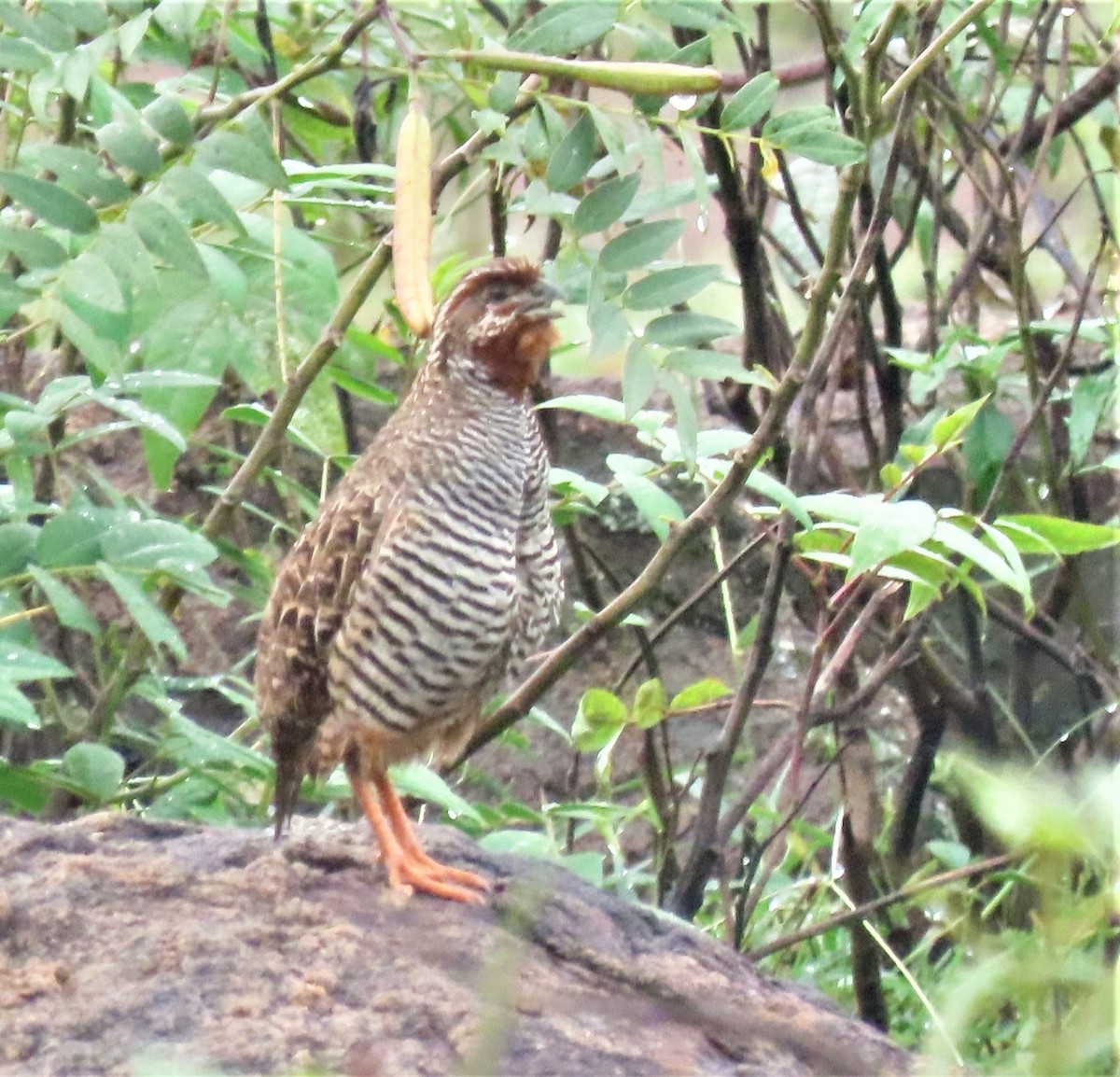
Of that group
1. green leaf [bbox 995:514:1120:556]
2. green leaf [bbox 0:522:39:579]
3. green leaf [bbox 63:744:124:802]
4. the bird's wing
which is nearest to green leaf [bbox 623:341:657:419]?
green leaf [bbox 995:514:1120:556]

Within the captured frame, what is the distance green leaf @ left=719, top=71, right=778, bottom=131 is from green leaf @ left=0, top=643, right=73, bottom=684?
4.12 ft

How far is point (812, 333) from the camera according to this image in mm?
2350

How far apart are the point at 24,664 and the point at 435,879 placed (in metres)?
0.75

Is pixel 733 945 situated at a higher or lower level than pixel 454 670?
lower

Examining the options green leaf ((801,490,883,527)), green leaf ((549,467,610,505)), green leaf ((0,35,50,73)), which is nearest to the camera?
green leaf ((0,35,50,73))

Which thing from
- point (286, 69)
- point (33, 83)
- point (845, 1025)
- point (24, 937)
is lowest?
point (845, 1025)

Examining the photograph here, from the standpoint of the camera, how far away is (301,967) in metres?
2.12

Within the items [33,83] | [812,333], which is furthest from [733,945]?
[33,83]

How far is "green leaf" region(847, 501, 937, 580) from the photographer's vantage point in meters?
1.92

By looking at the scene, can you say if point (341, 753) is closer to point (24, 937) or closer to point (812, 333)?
point (24, 937)

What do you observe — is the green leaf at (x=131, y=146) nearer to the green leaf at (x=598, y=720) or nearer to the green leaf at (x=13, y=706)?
the green leaf at (x=13, y=706)

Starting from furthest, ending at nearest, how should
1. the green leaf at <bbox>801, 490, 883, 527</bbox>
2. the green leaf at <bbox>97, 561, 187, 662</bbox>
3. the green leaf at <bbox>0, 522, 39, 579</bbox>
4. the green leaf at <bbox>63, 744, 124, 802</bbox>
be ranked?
the green leaf at <bbox>63, 744, 124, 802</bbox>, the green leaf at <bbox>0, 522, 39, 579</bbox>, the green leaf at <bbox>97, 561, 187, 662</bbox>, the green leaf at <bbox>801, 490, 883, 527</bbox>

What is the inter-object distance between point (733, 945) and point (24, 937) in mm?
1403

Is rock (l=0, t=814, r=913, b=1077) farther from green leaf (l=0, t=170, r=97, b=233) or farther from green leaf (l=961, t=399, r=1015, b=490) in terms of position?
green leaf (l=961, t=399, r=1015, b=490)
